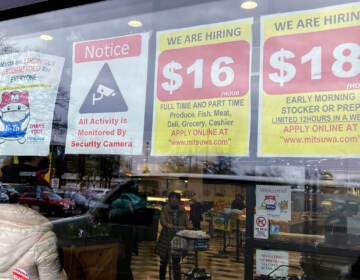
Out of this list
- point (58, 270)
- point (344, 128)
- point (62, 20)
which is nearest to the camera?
point (344, 128)

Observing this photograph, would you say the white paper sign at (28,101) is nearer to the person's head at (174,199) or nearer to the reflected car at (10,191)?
the reflected car at (10,191)

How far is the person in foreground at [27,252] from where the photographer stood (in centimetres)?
255

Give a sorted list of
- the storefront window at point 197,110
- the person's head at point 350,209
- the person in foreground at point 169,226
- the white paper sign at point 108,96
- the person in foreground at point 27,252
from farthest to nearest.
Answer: the person in foreground at point 169,226 < the person's head at point 350,209 < the white paper sign at point 108,96 < the person in foreground at point 27,252 < the storefront window at point 197,110

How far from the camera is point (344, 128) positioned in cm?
224

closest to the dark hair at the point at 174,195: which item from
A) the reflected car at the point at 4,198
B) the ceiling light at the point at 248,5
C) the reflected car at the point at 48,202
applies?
the reflected car at the point at 48,202

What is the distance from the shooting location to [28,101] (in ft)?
10.8

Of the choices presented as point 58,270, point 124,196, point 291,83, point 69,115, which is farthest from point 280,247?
point 124,196

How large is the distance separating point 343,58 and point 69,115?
80.0 inches

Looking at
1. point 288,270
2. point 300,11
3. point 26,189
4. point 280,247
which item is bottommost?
point 288,270

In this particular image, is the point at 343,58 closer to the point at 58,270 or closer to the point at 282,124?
the point at 282,124

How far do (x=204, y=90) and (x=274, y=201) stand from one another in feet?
4.77

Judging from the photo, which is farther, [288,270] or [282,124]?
[288,270]

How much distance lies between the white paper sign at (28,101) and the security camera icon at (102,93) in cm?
39

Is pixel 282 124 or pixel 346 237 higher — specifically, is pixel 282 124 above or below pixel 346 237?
above
